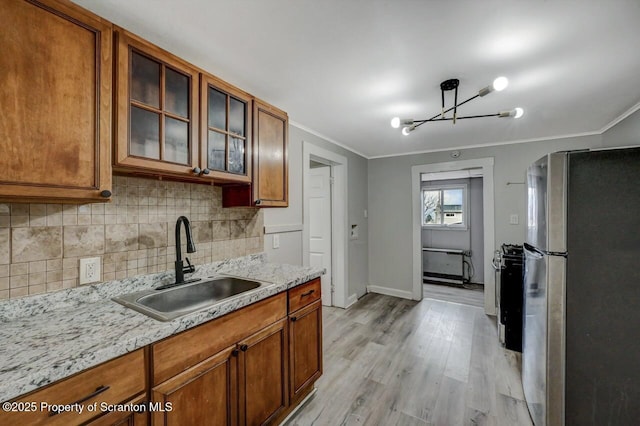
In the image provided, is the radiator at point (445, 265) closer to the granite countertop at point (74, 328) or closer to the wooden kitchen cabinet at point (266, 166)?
the wooden kitchen cabinet at point (266, 166)

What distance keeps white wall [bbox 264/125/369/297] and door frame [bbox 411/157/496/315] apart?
2.53ft

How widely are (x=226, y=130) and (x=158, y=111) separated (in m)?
0.41

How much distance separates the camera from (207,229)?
1910 mm

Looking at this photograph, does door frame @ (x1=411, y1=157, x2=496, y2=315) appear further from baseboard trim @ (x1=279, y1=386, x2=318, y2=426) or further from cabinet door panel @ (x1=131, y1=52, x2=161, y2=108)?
cabinet door panel @ (x1=131, y1=52, x2=161, y2=108)

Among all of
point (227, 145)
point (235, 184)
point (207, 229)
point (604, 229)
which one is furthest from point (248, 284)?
point (604, 229)

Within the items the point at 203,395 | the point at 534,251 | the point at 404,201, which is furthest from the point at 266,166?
the point at 404,201

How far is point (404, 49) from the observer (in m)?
1.51

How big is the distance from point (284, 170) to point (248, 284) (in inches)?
37.1

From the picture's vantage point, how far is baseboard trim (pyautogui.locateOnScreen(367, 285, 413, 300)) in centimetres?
409

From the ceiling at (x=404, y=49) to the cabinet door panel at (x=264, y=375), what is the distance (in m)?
1.61

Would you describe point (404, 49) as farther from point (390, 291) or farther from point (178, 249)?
point (390, 291)

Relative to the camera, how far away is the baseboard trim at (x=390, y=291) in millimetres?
4094

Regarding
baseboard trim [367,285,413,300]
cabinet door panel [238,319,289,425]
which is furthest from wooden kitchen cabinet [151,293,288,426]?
baseboard trim [367,285,413,300]

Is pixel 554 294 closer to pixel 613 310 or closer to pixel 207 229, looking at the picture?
pixel 613 310
